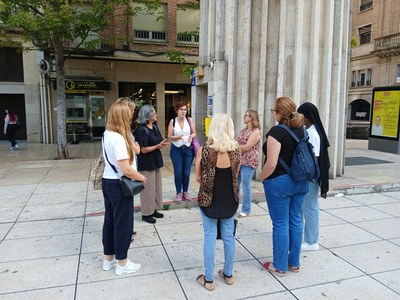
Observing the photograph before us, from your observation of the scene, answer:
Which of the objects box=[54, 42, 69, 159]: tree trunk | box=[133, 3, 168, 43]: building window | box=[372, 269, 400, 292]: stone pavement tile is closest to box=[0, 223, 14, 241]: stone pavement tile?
box=[372, 269, 400, 292]: stone pavement tile

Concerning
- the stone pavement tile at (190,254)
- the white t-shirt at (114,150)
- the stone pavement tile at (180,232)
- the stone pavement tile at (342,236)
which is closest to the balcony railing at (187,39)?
the stone pavement tile at (180,232)

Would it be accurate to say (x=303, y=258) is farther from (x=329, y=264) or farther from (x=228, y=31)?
(x=228, y=31)

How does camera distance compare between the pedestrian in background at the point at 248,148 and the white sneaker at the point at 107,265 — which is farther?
the pedestrian in background at the point at 248,148

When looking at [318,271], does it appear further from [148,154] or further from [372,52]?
[372,52]

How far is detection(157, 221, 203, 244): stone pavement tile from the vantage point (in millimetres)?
4652

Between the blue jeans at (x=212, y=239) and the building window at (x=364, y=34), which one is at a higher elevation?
the building window at (x=364, y=34)

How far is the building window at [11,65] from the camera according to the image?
17172 millimetres

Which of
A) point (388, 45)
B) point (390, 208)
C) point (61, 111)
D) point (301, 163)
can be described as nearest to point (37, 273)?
point (301, 163)

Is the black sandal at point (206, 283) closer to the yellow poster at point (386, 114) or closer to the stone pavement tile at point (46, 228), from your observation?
the stone pavement tile at point (46, 228)

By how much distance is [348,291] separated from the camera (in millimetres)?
3396

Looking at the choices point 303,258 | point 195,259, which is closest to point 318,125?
point 303,258

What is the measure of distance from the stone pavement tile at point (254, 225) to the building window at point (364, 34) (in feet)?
117

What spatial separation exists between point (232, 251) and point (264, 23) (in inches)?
227

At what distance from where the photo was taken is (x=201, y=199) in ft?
10.9
